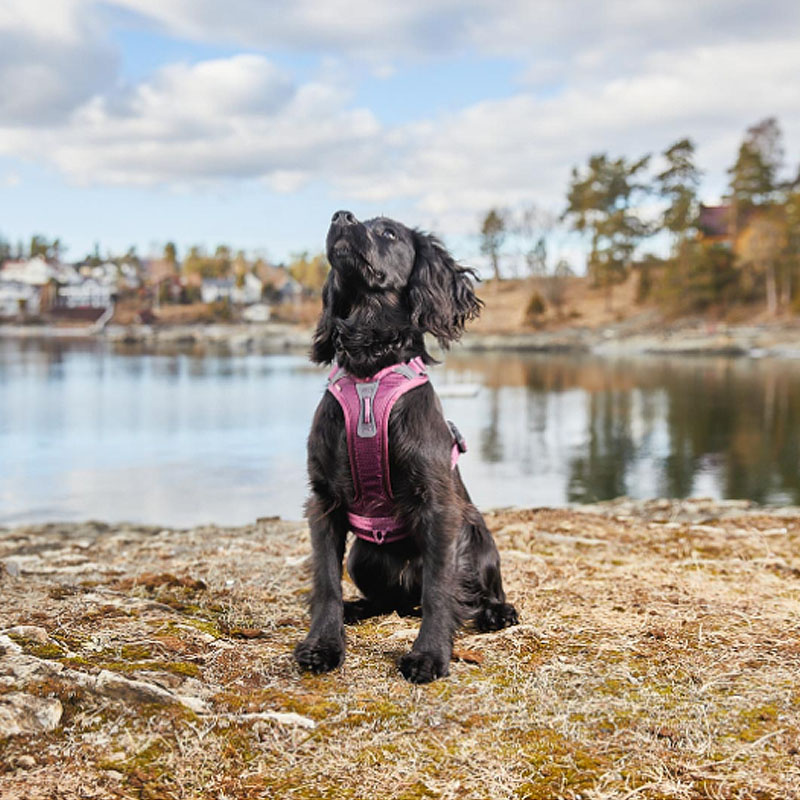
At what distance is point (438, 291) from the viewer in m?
4.16

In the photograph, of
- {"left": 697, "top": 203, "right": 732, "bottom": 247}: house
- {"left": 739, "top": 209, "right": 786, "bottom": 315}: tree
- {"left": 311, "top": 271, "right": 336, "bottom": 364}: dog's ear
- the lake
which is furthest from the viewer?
{"left": 697, "top": 203, "right": 732, "bottom": 247}: house

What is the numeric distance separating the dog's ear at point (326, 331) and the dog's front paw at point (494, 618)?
1.46m

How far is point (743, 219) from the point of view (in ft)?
213

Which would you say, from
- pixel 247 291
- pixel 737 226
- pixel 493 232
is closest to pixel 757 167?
pixel 737 226

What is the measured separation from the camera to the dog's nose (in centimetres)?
387

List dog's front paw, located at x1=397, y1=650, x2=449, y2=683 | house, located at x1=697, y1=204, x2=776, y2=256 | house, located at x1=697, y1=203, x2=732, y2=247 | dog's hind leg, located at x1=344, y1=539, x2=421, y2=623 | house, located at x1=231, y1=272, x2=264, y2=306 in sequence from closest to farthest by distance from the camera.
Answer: dog's front paw, located at x1=397, y1=650, x2=449, y2=683 < dog's hind leg, located at x1=344, y1=539, x2=421, y2=623 < house, located at x1=697, y1=204, x2=776, y2=256 < house, located at x1=697, y1=203, x2=732, y2=247 < house, located at x1=231, y1=272, x2=264, y2=306

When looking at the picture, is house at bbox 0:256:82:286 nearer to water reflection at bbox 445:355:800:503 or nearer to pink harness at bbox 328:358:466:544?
water reflection at bbox 445:355:800:503

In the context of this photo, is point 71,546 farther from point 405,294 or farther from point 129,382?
point 129,382

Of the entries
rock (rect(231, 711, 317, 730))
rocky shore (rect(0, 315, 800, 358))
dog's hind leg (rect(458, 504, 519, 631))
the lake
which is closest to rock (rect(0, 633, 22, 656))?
rock (rect(231, 711, 317, 730))

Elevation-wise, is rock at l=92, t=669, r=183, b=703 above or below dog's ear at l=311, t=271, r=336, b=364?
below

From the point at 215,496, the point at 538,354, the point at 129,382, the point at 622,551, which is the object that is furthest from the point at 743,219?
the point at 622,551

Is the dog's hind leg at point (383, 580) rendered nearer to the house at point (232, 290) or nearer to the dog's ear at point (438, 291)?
the dog's ear at point (438, 291)

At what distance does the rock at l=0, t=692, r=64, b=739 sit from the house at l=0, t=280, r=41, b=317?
141 metres

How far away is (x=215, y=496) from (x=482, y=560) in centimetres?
1101
